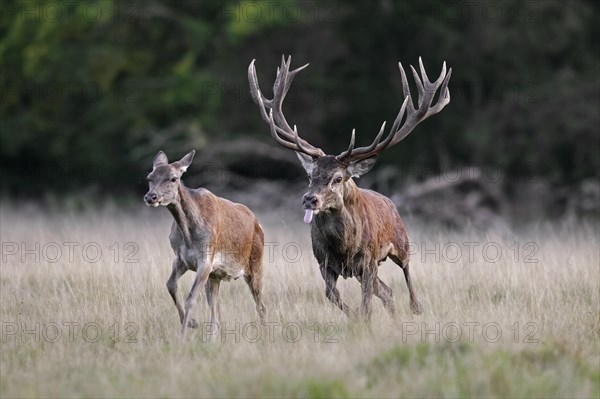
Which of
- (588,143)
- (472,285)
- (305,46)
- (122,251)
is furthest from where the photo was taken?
(305,46)

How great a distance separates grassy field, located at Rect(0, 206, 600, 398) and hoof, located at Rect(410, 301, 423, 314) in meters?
0.08

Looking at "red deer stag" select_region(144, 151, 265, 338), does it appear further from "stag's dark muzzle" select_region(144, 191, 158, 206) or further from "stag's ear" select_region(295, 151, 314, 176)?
"stag's ear" select_region(295, 151, 314, 176)

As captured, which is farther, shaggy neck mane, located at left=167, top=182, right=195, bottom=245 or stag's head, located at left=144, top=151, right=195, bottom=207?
shaggy neck mane, located at left=167, top=182, right=195, bottom=245

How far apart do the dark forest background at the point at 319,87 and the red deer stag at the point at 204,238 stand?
10951 mm

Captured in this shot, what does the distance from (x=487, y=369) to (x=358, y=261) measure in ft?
8.77

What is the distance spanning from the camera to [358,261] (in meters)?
9.65

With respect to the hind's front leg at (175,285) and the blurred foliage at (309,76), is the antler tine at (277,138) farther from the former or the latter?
the blurred foliage at (309,76)

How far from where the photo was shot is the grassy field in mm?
6938

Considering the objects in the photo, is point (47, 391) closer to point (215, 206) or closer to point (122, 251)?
point (215, 206)

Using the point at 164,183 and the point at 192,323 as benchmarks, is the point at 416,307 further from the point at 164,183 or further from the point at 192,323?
the point at 164,183

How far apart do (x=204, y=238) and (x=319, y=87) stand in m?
15.1

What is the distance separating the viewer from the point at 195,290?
8906 millimetres

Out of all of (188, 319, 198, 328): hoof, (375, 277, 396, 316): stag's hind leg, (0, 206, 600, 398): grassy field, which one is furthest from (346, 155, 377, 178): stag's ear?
(188, 319, 198, 328): hoof

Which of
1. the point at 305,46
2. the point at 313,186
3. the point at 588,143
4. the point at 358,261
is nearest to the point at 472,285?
the point at 358,261
